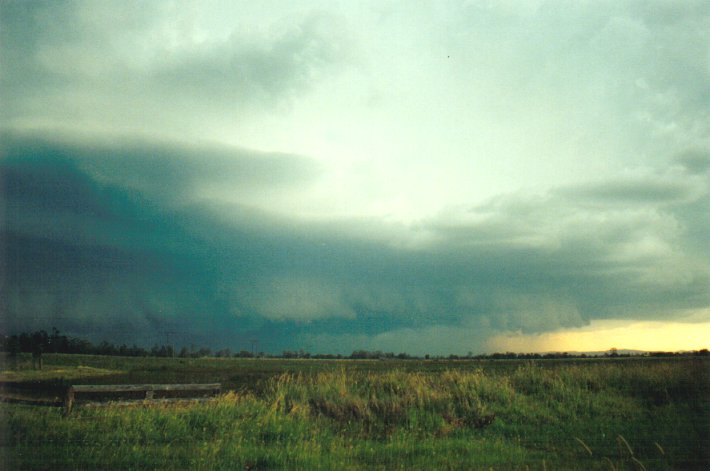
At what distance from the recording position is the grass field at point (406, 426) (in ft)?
34.1

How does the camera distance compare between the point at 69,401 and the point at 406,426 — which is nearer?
the point at 69,401

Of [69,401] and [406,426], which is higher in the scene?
[69,401]

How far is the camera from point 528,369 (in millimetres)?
24578

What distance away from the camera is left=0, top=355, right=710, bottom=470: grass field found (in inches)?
409

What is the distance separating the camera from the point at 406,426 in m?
15.8

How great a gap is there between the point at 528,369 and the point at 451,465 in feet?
52.6

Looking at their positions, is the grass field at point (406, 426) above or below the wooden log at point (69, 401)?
below

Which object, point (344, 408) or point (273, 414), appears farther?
point (344, 408)

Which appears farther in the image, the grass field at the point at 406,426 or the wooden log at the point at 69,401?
the wooden log at the point at 69,401

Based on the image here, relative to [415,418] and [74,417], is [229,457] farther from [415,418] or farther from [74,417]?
[415,418]

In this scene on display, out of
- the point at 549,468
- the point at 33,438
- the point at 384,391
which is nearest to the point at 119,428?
the point at 33,438

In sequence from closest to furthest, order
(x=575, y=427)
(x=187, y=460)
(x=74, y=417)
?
(x=187, y=460), (x=74, y=417), (x=575, y=427)

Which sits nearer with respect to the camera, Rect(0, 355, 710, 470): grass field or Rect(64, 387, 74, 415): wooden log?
Rect(0, 355, 710, 470): grass field

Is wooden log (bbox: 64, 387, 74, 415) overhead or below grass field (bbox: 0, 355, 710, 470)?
overhead
